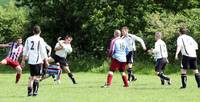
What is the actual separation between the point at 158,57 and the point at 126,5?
20198 millimetres

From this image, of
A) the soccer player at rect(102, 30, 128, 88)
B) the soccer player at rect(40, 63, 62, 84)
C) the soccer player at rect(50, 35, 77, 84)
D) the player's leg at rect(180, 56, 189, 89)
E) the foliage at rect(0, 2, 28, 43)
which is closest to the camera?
the player's leg at rect(180, 56, 189, 89)

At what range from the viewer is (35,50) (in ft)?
58.6

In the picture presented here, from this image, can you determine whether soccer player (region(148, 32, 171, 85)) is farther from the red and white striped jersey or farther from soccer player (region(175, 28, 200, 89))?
the red and white striped jersey

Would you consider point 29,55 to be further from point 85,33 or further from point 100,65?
point 85,33

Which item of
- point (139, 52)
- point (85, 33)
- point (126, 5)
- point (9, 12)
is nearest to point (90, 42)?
point (85, 33)

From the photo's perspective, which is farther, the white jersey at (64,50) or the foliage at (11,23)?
the foliage at (11,23)

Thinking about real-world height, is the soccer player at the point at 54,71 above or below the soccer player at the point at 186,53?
below

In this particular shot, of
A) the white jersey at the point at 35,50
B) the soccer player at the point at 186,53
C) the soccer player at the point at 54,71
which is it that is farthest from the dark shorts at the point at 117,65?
the white jersey at the point at 35,50

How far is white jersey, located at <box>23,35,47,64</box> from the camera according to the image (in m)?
17.8

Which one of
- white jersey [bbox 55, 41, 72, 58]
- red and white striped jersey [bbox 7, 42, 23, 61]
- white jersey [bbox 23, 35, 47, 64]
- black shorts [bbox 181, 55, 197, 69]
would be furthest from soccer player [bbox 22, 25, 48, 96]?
red and white striped jersey [bbox 7, 42, 23, 61]

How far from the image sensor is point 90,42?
4575 centimetres

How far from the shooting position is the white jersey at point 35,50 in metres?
17.8

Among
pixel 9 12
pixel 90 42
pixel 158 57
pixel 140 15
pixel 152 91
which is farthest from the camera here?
pixel 9 12

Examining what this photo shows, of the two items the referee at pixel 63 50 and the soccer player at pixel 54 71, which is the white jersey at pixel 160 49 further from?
the soccer player at pixel 54 71
